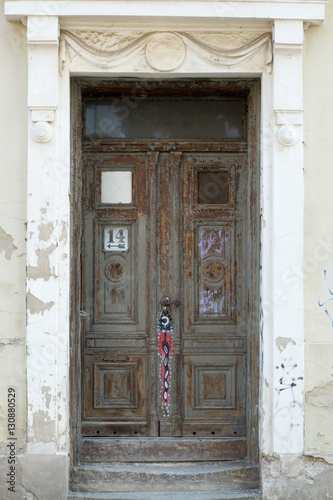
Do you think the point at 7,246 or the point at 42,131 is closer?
the point at 42,131

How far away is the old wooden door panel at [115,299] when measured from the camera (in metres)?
5.50

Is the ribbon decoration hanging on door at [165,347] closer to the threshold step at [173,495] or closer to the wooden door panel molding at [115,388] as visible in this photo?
the wooden door panel molding at [115,388]

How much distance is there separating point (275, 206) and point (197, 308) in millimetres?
1168

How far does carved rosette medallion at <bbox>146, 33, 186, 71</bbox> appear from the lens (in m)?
5.01

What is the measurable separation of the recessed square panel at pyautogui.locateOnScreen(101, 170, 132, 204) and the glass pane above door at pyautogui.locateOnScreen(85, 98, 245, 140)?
0.31 meters

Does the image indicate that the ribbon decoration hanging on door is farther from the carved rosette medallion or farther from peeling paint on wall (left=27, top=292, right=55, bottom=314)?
the carved rosette medallion

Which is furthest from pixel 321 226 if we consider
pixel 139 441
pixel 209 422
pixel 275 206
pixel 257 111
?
pixel 139 441

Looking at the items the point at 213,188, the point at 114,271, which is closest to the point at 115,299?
the point at 114,271

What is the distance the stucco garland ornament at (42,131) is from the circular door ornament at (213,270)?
5.50ft

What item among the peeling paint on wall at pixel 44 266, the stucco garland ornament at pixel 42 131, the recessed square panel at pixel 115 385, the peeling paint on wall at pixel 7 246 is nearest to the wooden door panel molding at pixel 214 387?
the recessed square panel at pixel 115 385

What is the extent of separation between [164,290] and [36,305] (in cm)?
115

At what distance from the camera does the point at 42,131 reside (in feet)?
15.9

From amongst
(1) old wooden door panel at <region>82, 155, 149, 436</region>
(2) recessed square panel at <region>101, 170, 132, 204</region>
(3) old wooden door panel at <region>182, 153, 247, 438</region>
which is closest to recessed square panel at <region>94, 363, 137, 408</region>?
(1) old wooden door panel at <region>82, 155, 149, 436</region>

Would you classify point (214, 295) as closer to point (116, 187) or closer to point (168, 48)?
point (116, 187)
